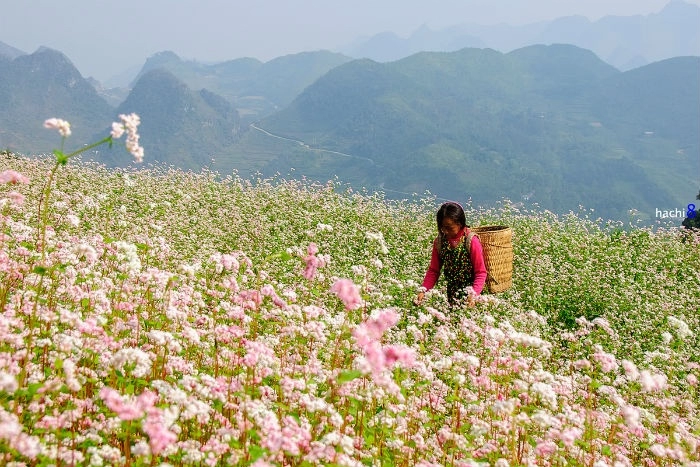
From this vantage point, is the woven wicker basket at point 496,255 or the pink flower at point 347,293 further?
the woven wicker basket at point 496,255

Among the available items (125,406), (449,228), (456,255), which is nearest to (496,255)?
(456,255)

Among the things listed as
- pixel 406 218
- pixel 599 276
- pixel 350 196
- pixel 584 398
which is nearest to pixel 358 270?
pixel 584 398

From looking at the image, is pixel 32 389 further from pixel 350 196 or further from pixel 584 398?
pixel 350 196

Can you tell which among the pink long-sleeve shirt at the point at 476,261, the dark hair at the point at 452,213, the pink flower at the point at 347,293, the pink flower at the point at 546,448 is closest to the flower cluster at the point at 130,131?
the pink flower at the point at 347,293

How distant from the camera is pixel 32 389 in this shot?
9.09 feet

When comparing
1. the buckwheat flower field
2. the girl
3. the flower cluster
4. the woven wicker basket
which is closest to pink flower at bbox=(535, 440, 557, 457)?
the buckwheat flower field

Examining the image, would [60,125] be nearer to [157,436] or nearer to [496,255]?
[157,436]

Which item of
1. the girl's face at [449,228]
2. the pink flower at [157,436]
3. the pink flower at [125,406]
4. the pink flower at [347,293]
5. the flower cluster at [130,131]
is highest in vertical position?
the flower cluster at [130,131]

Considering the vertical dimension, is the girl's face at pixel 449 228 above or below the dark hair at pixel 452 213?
below

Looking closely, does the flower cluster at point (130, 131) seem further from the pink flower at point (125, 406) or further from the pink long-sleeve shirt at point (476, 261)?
the pink long-sleeve shirt at point (476, 261)

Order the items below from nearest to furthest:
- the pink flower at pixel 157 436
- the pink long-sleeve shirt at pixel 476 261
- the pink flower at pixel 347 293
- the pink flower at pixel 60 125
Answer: the pink flower at pixel 157 436 < the pink flower at pixel 347 293 < the pink flower at pixel 60 125 < the pink long-sleeve shirt at pixel 476 261

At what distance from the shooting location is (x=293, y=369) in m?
4.05

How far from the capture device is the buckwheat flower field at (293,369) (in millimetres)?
2781

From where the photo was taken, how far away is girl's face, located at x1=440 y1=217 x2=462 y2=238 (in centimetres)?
793
